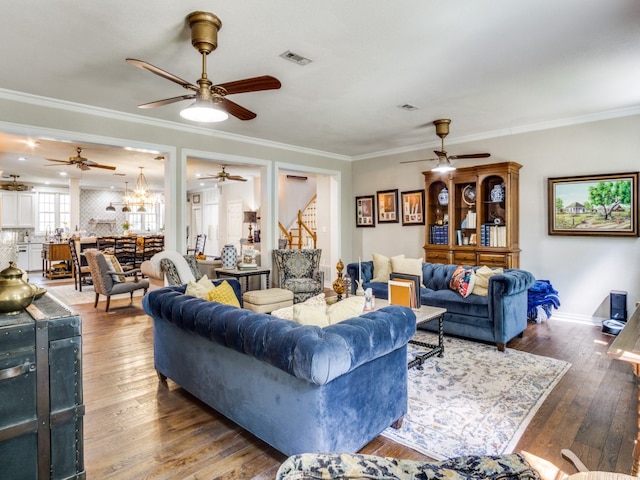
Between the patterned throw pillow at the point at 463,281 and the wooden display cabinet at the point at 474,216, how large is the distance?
1.10 meters

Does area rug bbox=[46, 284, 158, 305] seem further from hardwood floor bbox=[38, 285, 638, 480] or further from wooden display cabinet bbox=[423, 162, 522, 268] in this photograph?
wooden display cabinet bbox=[423, 162, 522, 268]

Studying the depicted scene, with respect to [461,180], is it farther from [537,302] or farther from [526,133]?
[537,302]

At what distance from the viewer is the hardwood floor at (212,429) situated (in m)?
2.04

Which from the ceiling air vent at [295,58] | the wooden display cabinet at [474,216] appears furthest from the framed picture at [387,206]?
the ceiling air vent at [295,58]

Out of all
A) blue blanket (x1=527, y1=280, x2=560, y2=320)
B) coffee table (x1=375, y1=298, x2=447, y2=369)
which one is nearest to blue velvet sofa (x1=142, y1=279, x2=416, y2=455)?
coffee table (x1=375, y1=298, x2=447, y2=369)

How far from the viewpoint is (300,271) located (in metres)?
6.03

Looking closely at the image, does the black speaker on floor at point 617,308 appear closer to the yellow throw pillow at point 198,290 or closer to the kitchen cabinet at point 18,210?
the yellow throw pillow at point 198,290

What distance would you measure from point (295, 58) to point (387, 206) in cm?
426

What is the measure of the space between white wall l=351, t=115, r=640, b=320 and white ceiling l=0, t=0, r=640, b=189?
0.31 metres

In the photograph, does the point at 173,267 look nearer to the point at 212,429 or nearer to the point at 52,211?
the point at 212,429

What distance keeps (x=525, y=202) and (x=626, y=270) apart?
4.79 feet

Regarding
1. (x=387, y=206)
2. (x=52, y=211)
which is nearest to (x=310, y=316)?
(x=387, y=206)

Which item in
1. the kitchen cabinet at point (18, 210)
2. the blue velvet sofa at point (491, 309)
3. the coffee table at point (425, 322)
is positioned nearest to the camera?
the coffee table at point (425, 322)

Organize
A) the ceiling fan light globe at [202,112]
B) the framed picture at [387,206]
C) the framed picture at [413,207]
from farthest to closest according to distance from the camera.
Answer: the framed picture at [387,206] → the framed picture at [413,207] → the ceiling fan light globe at [202,112]
